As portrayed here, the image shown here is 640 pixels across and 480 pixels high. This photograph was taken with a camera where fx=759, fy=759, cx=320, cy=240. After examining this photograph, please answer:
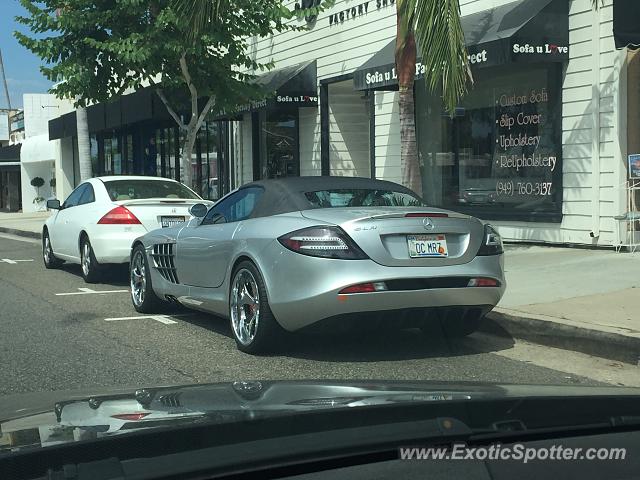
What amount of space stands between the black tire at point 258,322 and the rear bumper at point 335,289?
0.31 ft

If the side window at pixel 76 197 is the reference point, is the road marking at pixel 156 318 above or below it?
below

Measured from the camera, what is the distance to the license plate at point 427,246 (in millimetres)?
5871

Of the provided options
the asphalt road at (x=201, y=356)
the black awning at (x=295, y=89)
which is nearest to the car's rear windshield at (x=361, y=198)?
the asphalt road at (x=201, y=356)

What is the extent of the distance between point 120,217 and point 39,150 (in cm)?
2886

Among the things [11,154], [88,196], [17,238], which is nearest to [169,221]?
[88,196]

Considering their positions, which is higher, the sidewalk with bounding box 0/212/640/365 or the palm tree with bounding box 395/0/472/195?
the palm tree with bounding box 395/0/472/195

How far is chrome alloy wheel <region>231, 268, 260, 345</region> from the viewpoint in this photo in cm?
626

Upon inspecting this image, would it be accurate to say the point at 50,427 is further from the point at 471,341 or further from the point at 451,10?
the point at 451,10

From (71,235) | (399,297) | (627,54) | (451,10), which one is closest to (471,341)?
(399,297)

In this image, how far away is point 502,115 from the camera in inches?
509

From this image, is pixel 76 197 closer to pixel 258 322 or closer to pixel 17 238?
pixel 258 322

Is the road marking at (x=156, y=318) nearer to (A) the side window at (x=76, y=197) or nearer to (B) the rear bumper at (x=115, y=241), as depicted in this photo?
(B) the rear bumper at (x=115, y=241)

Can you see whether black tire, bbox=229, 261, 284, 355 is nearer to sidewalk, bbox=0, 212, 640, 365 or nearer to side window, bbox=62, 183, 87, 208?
sidewalk, bbox=0, 212, 640, 365

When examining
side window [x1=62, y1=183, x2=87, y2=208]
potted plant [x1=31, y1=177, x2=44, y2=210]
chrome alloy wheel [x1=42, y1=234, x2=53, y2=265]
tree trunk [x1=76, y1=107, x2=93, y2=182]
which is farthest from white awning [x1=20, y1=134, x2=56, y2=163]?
side window [x1=62, y1=183, x2=87, y2=208]
